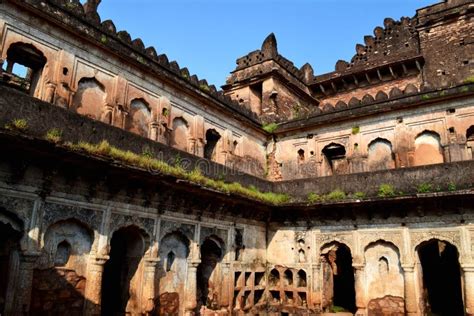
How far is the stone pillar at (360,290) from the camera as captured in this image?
11.8m

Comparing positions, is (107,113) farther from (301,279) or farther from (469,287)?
(469,287)

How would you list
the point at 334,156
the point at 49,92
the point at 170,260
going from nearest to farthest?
the point at 49,92, the point at 170,260, the point at 334,156

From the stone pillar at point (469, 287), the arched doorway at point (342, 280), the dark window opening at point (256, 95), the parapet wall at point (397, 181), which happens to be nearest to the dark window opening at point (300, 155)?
the parapet wall at point (397, 181)

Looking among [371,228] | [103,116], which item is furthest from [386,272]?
[103,116]

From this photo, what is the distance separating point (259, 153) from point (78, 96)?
300 inches

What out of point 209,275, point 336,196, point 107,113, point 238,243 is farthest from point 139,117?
point 336,196

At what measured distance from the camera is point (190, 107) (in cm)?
1319

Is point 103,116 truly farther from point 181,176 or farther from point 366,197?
point 366,197

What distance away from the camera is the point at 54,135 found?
24.2 feet

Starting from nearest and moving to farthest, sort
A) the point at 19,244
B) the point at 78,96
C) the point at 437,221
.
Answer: the point at 19,244 < the point at 78,96 < the point at 437,221

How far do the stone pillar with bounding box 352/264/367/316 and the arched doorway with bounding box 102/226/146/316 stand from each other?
246 inches

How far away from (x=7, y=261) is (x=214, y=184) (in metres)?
4.94

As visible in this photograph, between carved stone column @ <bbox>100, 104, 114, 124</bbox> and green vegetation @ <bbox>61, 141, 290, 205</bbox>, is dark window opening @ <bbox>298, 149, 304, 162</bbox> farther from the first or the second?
carved stone column @ <bbox>100, 104, 114, 124</bbox>

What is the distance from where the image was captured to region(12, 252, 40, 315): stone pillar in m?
6.89
